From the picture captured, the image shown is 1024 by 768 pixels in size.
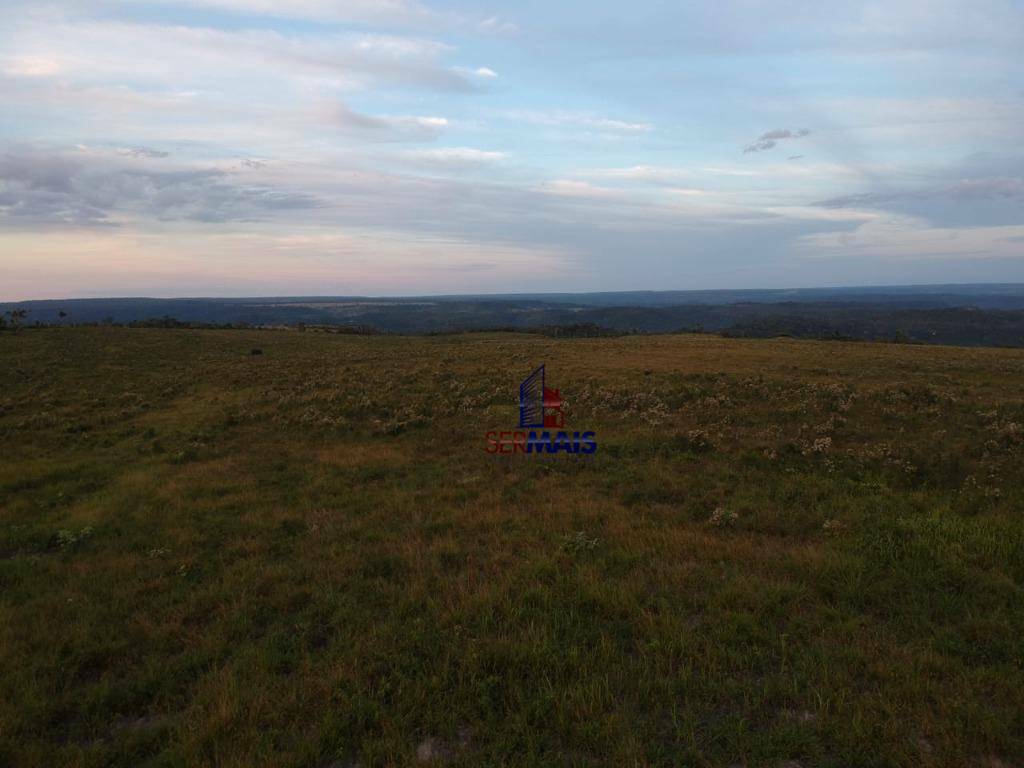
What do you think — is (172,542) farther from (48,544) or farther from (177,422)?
(177,422)

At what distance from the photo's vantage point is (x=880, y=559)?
25.0 feet

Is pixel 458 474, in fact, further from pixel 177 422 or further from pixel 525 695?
pixel 177 422

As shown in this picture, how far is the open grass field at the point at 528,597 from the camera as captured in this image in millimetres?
4805

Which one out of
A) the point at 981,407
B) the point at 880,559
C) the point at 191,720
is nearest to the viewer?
the point at 191,720

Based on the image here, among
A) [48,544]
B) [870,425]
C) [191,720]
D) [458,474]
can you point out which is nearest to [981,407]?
[870,425]

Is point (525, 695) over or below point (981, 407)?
below

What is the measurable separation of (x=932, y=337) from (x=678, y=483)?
423 ft

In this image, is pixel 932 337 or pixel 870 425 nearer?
pixel 870 425

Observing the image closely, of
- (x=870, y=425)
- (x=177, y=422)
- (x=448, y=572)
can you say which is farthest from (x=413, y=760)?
(x=177, y=422)

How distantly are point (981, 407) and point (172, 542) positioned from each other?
68.8 ft

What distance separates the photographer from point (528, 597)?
7000mm

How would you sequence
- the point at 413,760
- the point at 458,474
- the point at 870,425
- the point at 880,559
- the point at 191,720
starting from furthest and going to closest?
the point at 870,425 → the point at 458,474 → the point at 880,559 → the point at 191,720 → the point at 413,760

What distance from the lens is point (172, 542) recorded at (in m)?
9.30

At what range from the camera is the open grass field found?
480 cm
